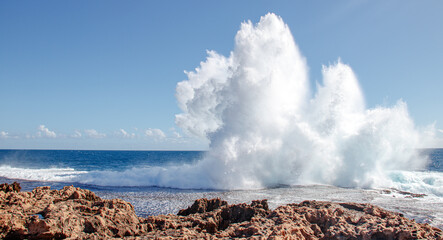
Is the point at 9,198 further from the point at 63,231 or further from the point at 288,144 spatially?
the point at 288,144

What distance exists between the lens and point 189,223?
5867 millimetres

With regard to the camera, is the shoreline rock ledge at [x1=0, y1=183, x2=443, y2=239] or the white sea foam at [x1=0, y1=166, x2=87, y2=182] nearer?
the shoreline rock ledge at [x1=0, y1=183, x2=443, y2=239]

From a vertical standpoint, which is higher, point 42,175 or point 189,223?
point 189,223

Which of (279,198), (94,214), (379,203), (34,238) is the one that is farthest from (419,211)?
(34,238)

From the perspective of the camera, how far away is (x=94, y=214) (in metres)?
5.56

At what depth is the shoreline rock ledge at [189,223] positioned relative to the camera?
486cm

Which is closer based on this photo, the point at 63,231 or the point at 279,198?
A: the point at 63,231

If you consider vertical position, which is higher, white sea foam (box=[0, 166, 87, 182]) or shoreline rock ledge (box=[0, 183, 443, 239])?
shoreline rock ledge (box=[0, 183, 443, 239])

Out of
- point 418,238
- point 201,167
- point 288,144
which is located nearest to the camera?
point 418,238

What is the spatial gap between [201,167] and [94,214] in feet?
48.1

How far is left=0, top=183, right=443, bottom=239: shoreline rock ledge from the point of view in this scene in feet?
15.9

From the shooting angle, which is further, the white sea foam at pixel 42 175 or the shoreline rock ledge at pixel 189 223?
the white sea foam at pixel 42 175

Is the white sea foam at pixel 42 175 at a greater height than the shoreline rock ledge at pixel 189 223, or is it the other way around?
the shoreline rock ledge at pixel 189 223

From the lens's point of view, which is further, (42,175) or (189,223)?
(42,175)
